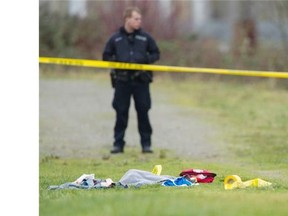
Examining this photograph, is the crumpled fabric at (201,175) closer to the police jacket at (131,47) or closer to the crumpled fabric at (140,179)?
the crumpled fabric at (140,179)

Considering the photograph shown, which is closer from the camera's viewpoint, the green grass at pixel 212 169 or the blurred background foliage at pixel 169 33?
the green grass at pixel 212 169

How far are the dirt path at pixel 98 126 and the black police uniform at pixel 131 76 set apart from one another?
0.57m

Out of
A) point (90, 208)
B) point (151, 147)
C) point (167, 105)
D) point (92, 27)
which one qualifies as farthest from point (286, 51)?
point (90, 208)

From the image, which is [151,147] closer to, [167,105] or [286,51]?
[167,105]

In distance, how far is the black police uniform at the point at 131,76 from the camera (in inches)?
544

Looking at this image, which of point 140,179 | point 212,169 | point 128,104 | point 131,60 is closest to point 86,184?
point 140,179

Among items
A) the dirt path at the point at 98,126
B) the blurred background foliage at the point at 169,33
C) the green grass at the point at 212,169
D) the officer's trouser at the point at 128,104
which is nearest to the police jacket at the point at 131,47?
the officer's trouser at the point at 128,104

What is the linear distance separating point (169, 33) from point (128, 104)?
17.6 m

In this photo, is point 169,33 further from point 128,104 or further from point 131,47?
point 131,47

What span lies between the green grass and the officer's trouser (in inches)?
11.6

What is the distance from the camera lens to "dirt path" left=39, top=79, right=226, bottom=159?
49.1 feet

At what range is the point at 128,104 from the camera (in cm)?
1423

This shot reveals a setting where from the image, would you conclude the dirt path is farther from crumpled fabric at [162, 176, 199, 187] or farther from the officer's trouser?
crumpled fabric at [162, 176, 199, 187]

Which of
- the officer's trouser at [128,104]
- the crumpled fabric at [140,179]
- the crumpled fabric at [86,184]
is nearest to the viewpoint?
the crumpled fabric at [86,184]
